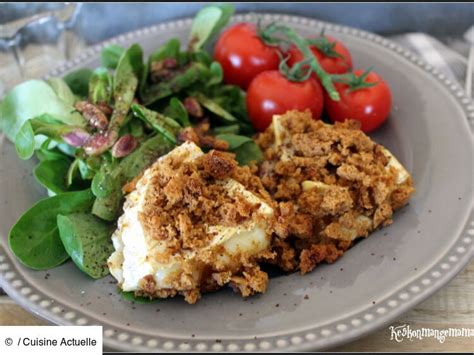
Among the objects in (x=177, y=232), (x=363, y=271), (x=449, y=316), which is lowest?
(x=449, y=316)

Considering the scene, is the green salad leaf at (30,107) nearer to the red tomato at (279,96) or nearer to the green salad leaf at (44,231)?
the green salad leaf at (44,231)

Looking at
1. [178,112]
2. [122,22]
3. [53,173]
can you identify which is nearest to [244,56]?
[178,112]

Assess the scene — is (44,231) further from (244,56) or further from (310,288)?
(244,56)

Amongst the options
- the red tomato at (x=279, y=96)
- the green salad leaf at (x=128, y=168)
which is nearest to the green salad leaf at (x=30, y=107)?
the green salad leaf at (x=128, y=168)

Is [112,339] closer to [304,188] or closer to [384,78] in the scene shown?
[304,188]

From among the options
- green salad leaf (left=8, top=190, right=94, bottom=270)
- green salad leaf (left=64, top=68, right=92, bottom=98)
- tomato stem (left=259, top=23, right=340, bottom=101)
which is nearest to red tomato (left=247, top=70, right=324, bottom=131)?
tomato stem (left=259, top=23, right=340, bottom=101)

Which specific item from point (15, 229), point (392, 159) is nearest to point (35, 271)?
point (15, 229)

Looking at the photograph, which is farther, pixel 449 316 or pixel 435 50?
pixel 435 50
